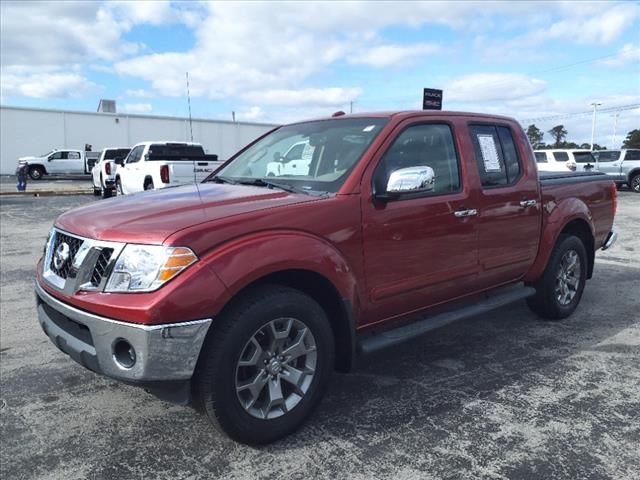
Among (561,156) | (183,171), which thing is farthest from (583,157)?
(183,171)

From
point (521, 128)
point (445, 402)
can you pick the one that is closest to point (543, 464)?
point (445, 402)

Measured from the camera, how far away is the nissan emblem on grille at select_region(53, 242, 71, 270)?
10.2ft

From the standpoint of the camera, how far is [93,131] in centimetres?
4056

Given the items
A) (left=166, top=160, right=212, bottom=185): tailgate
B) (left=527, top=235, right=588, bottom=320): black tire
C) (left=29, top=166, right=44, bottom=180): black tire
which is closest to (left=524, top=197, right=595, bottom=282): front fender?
(left=527, top=235, right=588, bottom=320): black tire

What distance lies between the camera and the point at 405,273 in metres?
3.62

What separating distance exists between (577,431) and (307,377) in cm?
159

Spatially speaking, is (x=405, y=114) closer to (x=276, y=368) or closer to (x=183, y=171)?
(x=276, y=368)

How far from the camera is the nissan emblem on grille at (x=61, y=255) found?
310 cm

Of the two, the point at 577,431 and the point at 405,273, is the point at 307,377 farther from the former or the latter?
the point at 577,431

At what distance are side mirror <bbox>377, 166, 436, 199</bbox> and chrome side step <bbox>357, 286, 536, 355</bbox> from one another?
3.03 feet

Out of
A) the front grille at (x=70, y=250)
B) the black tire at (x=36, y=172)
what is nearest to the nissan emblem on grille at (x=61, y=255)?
the front grille at (x=70, y=250)

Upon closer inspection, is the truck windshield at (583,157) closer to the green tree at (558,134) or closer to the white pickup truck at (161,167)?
the white pickup truck at (161,167)

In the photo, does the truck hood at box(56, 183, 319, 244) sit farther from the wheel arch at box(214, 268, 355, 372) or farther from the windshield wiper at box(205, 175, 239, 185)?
the wheel arch at box(214, 268, 355, 372)

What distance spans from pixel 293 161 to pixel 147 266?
1.58 metres
